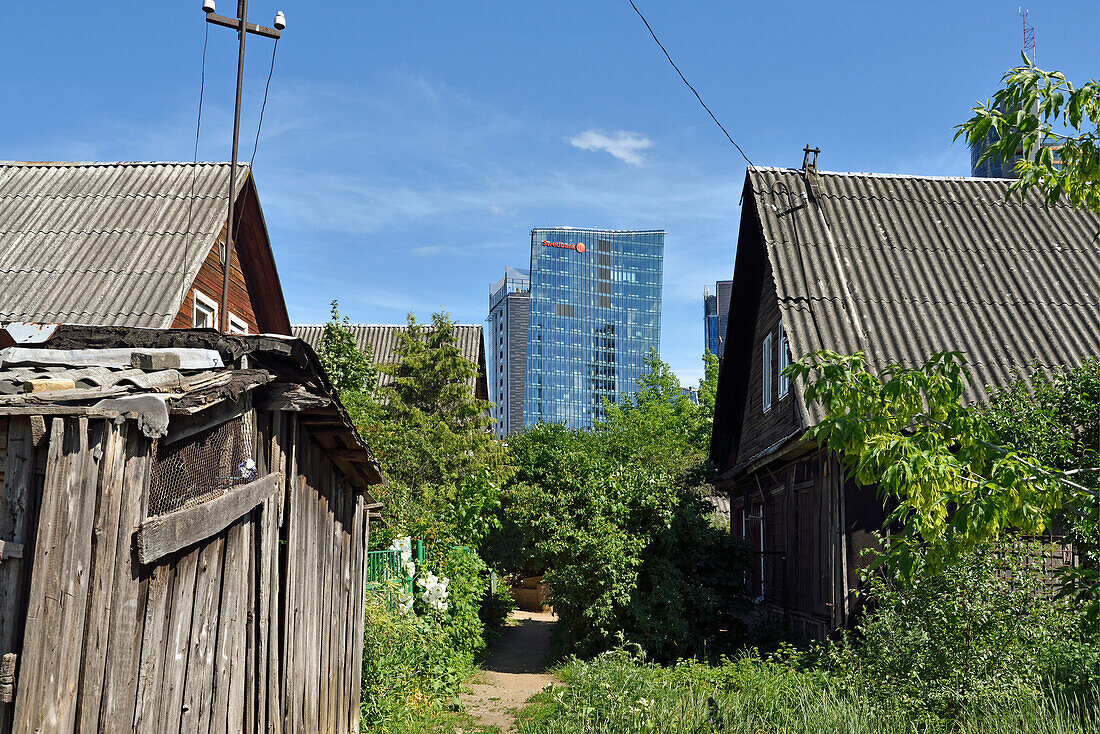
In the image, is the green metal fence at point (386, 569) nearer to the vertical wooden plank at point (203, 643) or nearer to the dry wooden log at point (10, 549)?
the vertical wooden plank at point (203, 643)

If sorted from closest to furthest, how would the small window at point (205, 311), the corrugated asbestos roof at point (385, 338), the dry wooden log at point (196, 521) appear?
the dry wooden log at point (196, 521) < the small window at point (205, 311) < the corrugated asbestos roof at point (385, 338)

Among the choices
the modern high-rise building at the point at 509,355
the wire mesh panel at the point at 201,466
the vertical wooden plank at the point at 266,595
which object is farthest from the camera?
the modern high-rise building at the point at 509,355

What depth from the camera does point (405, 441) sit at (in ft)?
62.0

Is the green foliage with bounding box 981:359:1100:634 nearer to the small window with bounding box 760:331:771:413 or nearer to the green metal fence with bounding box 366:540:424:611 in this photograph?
the small window with bounding box 760:331:771:413

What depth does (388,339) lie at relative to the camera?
35688 millimetres

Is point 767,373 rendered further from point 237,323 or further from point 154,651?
point 154,651

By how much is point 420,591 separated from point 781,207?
8.23 m

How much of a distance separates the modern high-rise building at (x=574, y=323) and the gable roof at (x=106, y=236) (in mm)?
132105

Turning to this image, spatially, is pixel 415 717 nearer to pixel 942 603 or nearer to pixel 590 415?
pixel 942 603

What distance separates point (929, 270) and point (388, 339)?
82.2 feet

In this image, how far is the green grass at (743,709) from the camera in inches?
257

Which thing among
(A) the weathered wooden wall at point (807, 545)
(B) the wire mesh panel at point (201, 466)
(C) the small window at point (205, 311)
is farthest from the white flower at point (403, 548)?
(B) the wire mesh panel at point (201, 466)

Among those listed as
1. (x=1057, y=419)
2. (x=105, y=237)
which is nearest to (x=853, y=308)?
(x=1057, y=419)

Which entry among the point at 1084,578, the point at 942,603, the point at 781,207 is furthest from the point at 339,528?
the point at 781,207
